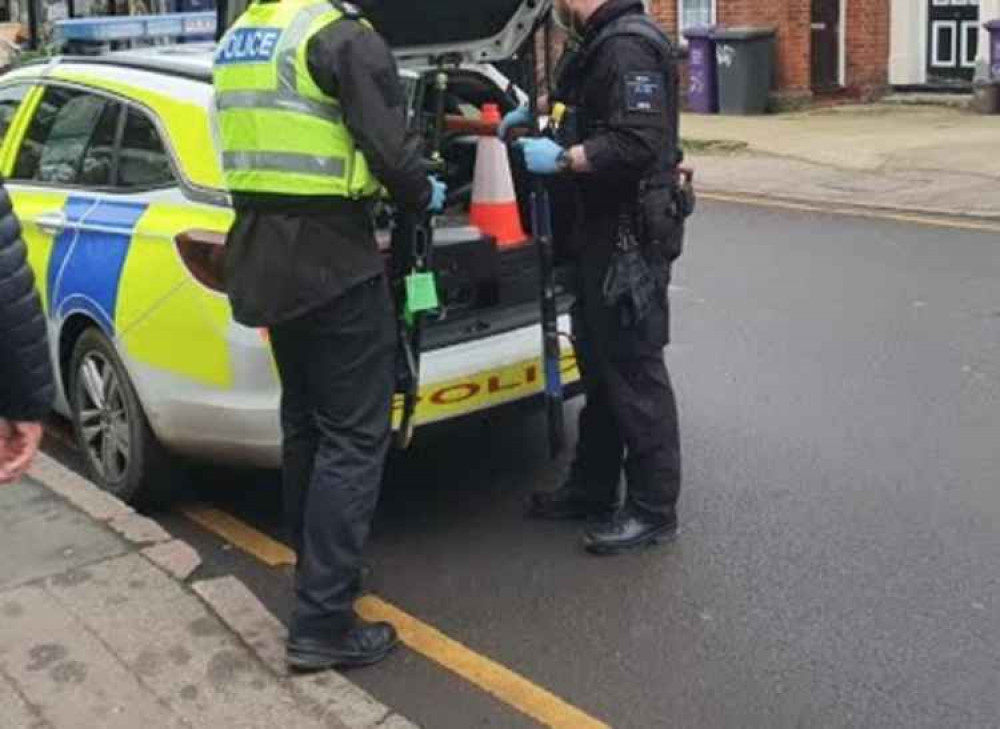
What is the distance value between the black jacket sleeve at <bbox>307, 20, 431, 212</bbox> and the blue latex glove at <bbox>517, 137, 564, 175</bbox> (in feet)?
2.31

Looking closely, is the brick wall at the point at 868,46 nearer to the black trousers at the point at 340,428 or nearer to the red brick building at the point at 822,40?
the red brick building at the point at 822,40

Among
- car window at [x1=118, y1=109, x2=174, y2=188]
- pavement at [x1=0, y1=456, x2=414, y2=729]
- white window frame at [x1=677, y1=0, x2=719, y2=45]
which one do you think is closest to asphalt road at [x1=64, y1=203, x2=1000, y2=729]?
pavement at [x1=0, y1=456, x2=414, y2=729]

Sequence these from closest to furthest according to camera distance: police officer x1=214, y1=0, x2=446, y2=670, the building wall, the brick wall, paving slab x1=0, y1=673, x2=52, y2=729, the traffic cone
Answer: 1. paving slab x1=0, y1=673, x2=52, y2=729
2. police officer x1=214, y1=0, x2=446, y2=670
3. the traffic cone
4. the building wall
5. the brick wall

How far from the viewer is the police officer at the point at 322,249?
12.1 feet

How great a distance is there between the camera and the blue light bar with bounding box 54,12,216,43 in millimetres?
7262

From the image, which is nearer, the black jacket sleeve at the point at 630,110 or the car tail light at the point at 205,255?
the black jacket sleeve at the point at 630,110

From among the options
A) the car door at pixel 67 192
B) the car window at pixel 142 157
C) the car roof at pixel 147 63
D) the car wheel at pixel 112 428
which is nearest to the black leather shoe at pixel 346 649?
the car wheel at pixel 112 428

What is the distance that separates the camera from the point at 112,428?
17.2 feet

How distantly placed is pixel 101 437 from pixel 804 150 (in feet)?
34.5

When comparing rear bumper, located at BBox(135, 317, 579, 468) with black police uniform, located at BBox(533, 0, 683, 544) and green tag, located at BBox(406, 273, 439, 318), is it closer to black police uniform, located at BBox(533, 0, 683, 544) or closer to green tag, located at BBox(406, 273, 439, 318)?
black police uniform, located at BBox(533, 0, 683, 544)

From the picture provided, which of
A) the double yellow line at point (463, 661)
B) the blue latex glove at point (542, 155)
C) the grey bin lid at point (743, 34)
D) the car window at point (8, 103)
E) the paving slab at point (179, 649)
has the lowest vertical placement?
the double yellow line at point (463, 661)

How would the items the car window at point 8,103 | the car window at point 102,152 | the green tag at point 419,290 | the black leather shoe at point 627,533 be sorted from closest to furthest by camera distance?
1. the green tag at point 419,290
2. the black leather shoe at point 627,533
3. the car window at point 102,152
4. the car window at point 8,103

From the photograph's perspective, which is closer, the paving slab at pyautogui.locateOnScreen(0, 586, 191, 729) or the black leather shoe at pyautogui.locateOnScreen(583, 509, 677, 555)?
the paving slab at pyautogui.locateOnScreen(0, 586, 191, 729)

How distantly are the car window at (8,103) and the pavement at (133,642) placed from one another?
1759mm
